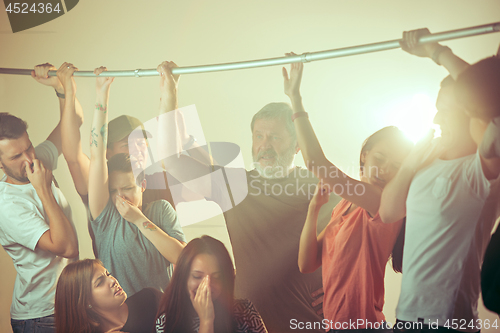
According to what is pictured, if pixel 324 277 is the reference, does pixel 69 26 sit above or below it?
above

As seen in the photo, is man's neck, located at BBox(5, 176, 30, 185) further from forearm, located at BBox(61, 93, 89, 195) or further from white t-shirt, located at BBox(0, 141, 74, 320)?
forearm, located at BBox(61, 93, 89, 195)

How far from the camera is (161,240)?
6.04 ft

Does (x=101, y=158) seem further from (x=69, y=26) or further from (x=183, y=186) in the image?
(x=69, y=26)

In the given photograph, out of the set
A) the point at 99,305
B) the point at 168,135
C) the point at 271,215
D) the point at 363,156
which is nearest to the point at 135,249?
the point at 99,305

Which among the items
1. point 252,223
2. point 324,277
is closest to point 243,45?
point 252,223

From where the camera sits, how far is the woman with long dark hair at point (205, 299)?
5.41 ft

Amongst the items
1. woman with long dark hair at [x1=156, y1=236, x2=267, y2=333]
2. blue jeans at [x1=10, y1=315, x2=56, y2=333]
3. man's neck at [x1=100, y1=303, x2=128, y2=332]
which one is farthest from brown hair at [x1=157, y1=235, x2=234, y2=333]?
blue jeans at [x1=10, y1=315, x2=56, y2=333]

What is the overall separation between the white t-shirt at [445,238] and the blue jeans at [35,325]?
167cm

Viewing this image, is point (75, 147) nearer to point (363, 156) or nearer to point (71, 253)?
point (71, 253)

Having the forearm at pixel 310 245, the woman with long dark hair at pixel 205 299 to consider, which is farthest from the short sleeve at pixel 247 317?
the forearm at pixel 310 245

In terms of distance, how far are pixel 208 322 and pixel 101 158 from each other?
Result: 932mm

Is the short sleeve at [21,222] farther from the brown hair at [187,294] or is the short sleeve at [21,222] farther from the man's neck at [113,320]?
the brown hair at [187,294]

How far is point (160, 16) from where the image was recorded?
6.45 ft

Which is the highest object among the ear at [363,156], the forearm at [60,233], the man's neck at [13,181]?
the man's neck at [13,181]
